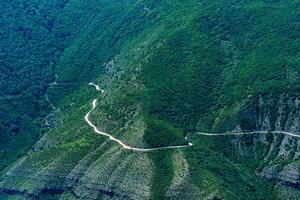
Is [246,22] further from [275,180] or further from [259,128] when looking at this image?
[275,180]

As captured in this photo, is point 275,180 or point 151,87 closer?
point 275,180

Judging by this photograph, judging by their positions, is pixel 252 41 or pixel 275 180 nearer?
pixel 275 180

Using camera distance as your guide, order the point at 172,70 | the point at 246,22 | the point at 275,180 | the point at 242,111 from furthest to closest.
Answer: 1. the point at 246,22
2. the point at 172,70
3. the point at 242,111
4. the point at 275,180

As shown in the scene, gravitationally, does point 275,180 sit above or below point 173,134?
below

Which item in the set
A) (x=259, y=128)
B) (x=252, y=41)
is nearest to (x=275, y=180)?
(x=259, y=128)

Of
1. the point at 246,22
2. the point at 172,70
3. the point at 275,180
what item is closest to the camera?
the point at 275,180

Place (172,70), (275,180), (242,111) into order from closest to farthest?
(275,180) < (242,111) < (172,70)

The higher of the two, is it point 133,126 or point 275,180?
point 133,126

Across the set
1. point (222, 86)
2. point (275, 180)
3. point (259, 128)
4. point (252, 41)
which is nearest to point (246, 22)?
point (252, 41)

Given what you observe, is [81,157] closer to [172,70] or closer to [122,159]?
[122,159]
